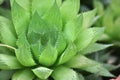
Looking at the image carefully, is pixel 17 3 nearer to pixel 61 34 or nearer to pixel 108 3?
pixel 61 34

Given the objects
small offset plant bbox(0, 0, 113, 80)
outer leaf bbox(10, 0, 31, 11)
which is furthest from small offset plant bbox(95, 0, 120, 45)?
outer leaf bbox(10, 0, 31, 11)

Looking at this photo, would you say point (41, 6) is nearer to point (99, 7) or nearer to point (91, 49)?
point (91, 49)

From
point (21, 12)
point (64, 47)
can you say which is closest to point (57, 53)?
point (64, 47)

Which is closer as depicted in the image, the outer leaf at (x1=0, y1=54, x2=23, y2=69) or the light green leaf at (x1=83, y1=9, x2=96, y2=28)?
the outer leaf at (x1=0, y1=54, x2=23, y2=69)

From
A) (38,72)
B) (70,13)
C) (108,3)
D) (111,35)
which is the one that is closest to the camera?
(38,72)

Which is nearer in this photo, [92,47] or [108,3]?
[92,47]

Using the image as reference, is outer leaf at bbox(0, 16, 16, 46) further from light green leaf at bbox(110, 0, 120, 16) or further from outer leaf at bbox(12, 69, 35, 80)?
light green leaf at bbox(110, 0, 120, 16)

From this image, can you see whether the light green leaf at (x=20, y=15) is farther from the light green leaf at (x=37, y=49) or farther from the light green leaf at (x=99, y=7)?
the light green leaf at (x=99, y=7)
